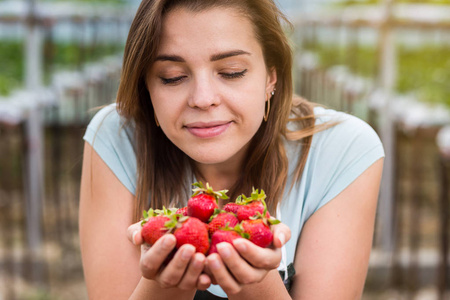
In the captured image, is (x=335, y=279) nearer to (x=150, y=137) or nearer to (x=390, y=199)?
(x=150, y=137)

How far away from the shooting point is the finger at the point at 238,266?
116 centimetres

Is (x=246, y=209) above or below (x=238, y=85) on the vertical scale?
below

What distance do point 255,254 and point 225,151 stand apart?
0.41 meters

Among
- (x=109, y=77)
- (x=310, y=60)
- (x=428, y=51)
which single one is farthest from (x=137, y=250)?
(x=310, y=60)

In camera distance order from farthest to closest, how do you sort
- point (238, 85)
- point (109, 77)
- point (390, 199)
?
point (109, 77) → point (390, 199) → point (238, 85)

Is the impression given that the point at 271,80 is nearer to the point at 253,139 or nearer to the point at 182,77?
the point at 253,139

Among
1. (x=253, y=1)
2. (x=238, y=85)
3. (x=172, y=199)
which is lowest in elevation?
(x=172, y=199)

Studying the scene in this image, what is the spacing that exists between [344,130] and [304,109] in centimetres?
13

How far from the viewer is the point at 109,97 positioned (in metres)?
4.91

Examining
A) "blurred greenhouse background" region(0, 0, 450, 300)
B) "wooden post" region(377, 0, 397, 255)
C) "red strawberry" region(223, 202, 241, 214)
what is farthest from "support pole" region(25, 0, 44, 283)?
"red strawberry" region(223, 202, 241, 214)

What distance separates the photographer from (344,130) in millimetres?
1790

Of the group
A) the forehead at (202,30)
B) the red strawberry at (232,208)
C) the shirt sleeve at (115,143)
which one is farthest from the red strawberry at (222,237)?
the shirt sleeve at (115,143)

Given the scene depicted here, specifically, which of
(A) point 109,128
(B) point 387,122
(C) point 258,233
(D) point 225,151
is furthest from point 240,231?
(B) point 387,122

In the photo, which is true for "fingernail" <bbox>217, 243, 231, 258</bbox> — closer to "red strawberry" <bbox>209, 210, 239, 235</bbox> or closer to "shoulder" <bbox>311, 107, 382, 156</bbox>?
"red strawberry" <bbox>209, 210, 239, 235</bbox>
